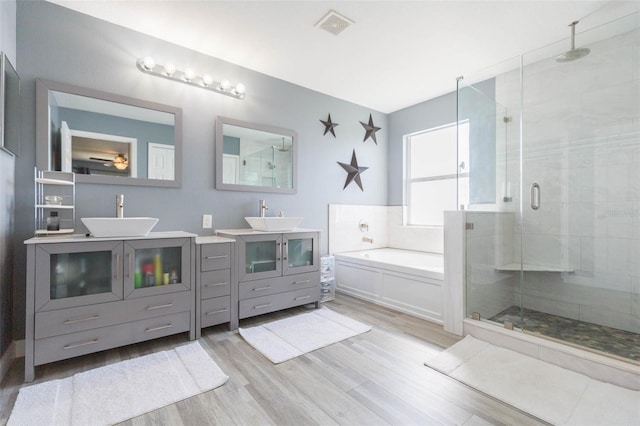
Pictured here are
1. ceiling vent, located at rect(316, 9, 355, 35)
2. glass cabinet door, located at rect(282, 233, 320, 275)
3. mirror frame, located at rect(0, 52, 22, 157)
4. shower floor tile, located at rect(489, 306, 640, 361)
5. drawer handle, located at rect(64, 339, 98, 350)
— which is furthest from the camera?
glass cabinet door, located at rect(282, 233, 320, 275)

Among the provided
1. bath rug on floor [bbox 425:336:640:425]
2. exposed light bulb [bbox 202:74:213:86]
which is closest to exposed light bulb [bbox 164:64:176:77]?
exposed light bulb [bbox 202:74:213:86]


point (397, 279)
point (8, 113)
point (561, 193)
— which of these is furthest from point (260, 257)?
point (561, 193)

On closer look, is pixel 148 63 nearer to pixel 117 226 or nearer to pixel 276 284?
pixel 117 226

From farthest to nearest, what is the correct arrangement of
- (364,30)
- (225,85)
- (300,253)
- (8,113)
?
(300,253), (225,85), (364,30), (8,113)

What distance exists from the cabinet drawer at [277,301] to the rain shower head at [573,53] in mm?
3050

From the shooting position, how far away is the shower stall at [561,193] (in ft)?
7.39

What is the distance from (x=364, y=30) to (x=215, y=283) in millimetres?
2425

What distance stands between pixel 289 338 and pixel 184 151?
1.88 metres

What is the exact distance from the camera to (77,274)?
184cm

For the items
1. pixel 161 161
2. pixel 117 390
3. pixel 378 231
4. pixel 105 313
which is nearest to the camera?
pixel 117 390

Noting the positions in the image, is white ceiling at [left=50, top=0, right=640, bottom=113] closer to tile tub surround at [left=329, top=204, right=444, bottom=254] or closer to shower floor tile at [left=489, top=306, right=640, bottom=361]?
tile tub surround at [left=329, top=204, right=444, bottom=254]

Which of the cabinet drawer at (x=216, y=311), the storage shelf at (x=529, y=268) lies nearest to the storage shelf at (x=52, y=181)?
the cabinet drawer at (x=216, y=311)

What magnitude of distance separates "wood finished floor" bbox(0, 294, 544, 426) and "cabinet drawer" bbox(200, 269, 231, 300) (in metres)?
0.34

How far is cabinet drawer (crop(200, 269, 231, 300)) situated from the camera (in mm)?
2309
